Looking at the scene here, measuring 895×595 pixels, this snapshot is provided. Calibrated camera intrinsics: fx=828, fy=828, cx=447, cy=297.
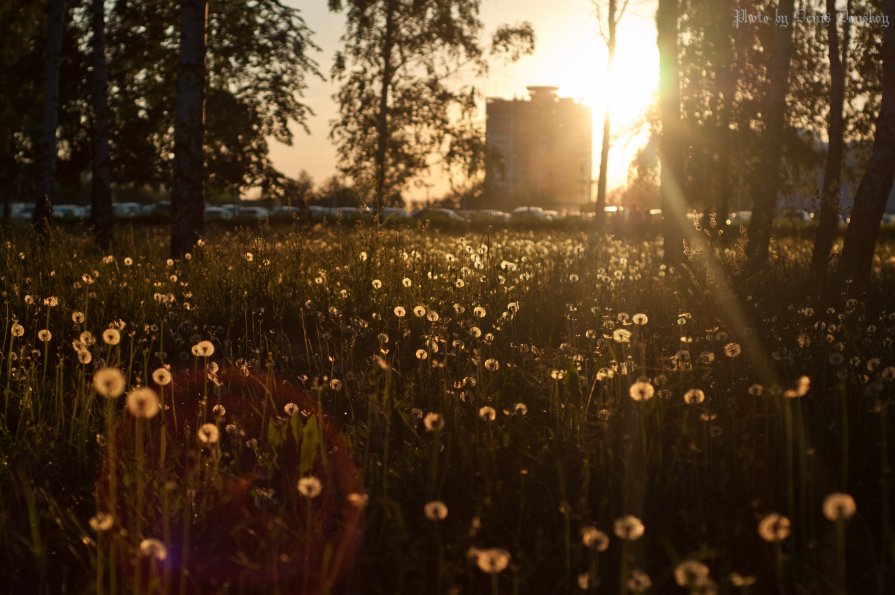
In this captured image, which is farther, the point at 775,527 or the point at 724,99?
the point at 724,99

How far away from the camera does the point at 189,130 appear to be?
37.9 ft

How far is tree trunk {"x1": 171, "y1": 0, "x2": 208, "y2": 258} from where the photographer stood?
1123 centimetres

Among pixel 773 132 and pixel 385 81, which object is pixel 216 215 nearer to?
pixel 385 81

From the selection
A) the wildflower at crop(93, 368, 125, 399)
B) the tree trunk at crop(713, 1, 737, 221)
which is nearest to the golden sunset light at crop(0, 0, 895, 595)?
the wildflower at crop(93, 368, 125, 399)

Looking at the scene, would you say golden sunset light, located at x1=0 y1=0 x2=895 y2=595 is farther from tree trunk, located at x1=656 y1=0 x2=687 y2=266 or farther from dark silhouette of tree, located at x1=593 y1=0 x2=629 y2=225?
dark silhouette of tree, located at x1=593 y1=0 x2=629 y2=225

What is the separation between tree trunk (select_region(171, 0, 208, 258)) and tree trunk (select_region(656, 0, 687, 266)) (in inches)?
253

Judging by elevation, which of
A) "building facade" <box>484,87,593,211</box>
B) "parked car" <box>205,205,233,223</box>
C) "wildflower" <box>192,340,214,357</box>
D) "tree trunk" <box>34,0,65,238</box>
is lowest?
"wildflower" <box>192,340,214,357</box>

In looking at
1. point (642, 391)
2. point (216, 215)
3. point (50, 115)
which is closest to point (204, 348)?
point (642, 391)

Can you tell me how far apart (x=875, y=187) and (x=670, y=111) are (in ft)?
11.3

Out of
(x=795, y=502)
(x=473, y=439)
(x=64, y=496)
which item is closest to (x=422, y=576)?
(x=473, y=439)

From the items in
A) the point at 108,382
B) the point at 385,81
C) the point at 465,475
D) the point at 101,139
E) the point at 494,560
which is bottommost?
the point at 465,475

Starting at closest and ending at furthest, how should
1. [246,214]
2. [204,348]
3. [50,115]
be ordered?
[204,348] → [50,115] → [246,214]

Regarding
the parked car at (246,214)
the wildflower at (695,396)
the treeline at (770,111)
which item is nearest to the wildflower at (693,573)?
the wildflower at (695,396)

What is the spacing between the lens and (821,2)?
52.4 ft
